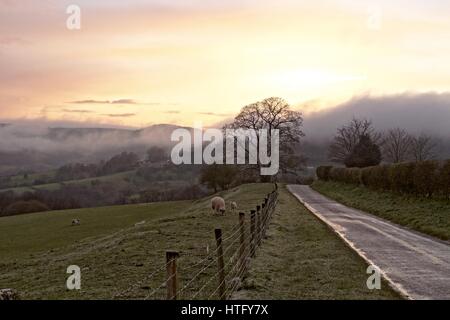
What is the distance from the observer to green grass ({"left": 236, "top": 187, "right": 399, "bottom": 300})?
13.4 metres

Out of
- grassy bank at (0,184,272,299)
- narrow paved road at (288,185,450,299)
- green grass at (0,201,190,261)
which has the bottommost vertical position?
green grass at (0,201,190,261)

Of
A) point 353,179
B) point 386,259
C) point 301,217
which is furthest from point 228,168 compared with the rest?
point 386,259

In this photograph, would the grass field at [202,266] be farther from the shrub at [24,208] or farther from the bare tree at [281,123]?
the shrub at [24,208]

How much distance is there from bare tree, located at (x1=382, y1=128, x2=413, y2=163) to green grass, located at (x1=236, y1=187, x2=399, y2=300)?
108 m

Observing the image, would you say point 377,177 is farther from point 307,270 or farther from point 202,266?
point 307,270

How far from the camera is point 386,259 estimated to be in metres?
18.7

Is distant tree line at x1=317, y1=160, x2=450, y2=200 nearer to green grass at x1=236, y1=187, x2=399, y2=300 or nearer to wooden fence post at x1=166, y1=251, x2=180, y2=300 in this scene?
green grass at x1=236, y1=187, x2=399, y2=300

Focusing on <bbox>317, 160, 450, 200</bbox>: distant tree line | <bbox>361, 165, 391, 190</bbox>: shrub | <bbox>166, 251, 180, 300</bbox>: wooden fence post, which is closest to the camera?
<bbox>166, 251, 180, 300</bbox>: wooden fence post

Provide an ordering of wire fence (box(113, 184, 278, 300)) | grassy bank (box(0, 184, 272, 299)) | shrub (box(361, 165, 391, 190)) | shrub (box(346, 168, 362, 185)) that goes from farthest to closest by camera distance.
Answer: shrub (box(346, 168, 362, 185)) < shrub (box(361, 165, 391, 190)) < grassy bank (box(0, 184, 272, 299)) < wire fence (box(113, 184, 278, 300))

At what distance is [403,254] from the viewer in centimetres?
1988

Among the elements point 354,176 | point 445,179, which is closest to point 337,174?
point 354,176

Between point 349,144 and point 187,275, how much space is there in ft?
348

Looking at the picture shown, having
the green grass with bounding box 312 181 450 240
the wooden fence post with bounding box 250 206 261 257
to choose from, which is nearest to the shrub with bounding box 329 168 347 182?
the green grass with bounding box 312 181 450 240
